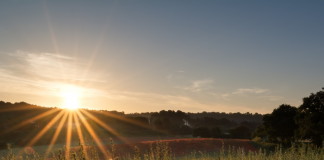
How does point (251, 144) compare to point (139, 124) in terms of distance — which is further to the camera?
point (139, 124)

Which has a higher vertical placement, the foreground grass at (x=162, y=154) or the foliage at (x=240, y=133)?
the foreground grass at (x=162, y=154)

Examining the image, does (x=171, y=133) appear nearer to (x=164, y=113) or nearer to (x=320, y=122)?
(x=164, y=113)

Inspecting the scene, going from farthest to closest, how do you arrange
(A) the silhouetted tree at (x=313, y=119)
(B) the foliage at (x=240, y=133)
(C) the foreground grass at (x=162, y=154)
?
(B) the foliage at (x=240, y=133), (A) the silhouetted tree at (x=313, y=119), (C) the foreground grass at (x=162, y=154)

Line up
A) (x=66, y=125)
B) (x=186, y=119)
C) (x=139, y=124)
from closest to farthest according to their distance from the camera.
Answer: (x=66, y=125), (x=139, y=124), (x=186, y=119)

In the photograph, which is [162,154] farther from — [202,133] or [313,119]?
[202,133]

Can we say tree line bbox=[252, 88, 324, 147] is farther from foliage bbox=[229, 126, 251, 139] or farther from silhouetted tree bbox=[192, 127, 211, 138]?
silhouetted tree bbox=[192, 127, 211, 138]

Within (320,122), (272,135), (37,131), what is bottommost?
(37,131)

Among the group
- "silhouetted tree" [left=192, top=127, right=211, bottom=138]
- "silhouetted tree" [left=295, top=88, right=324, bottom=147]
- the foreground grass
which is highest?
"silhouetted tree" [left=295, top=88, right=324, bottom=147]

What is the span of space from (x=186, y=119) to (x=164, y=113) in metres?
11.9

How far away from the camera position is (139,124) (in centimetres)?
8775

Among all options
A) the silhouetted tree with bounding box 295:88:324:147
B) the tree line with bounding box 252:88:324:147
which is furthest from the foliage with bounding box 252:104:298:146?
the silhouetted tree with bounding box 295:88:324:147

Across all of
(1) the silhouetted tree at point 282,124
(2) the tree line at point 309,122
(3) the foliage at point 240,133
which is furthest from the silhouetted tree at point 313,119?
(3) the foliage at point 240,133

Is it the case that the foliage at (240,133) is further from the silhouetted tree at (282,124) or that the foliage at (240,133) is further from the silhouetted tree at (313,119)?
the silhouetted tree at (313,119)

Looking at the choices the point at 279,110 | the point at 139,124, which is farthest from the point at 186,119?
the point at 279,110
